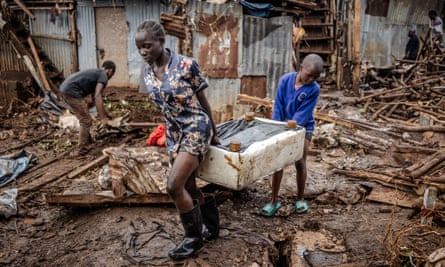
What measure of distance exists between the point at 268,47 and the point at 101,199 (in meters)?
6.19

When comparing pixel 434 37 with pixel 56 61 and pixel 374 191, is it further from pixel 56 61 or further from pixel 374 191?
pixel 56 61

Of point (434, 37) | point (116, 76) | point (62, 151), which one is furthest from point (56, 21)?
point (434, 37)

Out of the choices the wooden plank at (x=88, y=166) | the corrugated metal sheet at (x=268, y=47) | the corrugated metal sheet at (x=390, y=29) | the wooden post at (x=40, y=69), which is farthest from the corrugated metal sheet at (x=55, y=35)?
the corrugated metal sheet at (x=390, y=29)

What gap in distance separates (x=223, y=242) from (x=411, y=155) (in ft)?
12.5

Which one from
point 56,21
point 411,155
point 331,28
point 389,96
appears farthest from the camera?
point 331,28

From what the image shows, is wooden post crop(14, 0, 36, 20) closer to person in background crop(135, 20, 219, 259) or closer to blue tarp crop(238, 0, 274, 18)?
blue tarp crop(238, 0, 274, 18)

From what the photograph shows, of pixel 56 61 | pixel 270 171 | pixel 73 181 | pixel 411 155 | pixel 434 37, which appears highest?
pixel 434 37

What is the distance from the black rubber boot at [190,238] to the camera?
336 cm

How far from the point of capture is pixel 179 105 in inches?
121

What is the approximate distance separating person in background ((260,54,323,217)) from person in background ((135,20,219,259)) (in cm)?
123

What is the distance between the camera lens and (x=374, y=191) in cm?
485

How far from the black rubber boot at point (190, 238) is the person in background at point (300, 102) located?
114cm

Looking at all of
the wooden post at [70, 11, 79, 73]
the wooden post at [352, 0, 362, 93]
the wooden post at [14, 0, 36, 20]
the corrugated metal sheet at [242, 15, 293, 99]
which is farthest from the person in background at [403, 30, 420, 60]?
the wooden post at [14, 0, 36, 20]

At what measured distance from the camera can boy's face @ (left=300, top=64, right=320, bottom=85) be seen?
391 centimetres
